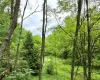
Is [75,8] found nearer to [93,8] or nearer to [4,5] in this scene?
[93,8]

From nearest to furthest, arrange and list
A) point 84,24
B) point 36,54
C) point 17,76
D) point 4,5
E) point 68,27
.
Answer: point 17,76 → point 84,24 → point 68,27 → point 4,5 → point 36,54

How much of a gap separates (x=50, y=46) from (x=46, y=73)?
3310mm

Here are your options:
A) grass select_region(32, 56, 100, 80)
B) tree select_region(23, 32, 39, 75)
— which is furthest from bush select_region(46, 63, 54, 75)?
tree select_region(23, 32, 39, 75)

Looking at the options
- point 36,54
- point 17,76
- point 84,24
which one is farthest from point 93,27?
point 36,54

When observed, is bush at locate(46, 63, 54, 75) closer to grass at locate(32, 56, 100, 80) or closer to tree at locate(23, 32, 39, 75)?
grass at locate(32, 56, 100, 80)

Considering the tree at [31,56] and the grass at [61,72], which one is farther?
the grass at [61,72]

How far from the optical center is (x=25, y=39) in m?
20.4

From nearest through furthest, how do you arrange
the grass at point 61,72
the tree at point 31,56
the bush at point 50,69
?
the tree at point 31,56 < the grass at point 61,72 < the bush at point 50,69

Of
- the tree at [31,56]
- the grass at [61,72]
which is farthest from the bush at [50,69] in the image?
the tree at [31,56]

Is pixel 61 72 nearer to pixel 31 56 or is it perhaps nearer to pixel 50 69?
pixel 50 69

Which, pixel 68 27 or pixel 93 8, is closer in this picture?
pixel 93 8

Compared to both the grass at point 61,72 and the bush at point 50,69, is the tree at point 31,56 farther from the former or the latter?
the bush at point 50,69

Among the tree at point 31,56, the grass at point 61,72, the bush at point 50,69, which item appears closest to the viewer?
the tree at point 31,56

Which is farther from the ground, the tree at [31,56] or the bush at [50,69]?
the tree at [31,56]
